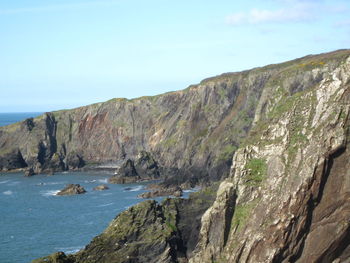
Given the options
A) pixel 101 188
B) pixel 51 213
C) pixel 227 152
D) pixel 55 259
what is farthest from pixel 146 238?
pixel 227 152

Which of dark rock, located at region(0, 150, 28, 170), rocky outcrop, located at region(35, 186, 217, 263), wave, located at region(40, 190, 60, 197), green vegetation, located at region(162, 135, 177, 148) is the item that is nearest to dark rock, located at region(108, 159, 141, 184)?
green vegetation, located at region(162, 135, 177, 148)

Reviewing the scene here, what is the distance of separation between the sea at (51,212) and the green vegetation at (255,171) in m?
33.9

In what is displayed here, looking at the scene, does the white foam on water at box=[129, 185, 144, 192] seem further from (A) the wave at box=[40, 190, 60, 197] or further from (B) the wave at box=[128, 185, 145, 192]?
(A) the wave at box=[40, 190, 60, 197]

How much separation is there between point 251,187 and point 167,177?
84.6 meters

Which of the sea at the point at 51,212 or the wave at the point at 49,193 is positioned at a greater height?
the wave at the point at 49,193

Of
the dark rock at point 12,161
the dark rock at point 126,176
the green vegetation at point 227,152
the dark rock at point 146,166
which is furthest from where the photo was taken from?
the dark rock at point 12,161

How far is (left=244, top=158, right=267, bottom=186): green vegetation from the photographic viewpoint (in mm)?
46500

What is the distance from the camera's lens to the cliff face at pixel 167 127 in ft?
427

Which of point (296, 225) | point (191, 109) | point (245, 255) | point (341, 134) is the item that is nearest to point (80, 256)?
point (245, 255)

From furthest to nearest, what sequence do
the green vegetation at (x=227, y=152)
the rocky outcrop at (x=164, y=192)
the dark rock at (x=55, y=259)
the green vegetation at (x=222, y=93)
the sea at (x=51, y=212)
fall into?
the green vegetation at (x=222, y=93)
the green vegetation at (x=227, y=152)
the rocky outcrop at (x=164, y=192)
the sea at (x=51, y=212)
the dark rock at (x=55, y=259)

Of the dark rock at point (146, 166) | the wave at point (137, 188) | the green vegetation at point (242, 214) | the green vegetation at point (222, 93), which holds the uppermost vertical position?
the green vegetation at point (222, 93)

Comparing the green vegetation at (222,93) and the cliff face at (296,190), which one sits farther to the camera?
the green vegetation at (222,93)

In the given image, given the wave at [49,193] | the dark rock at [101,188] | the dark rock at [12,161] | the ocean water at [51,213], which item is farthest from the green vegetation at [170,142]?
the dark rock at [12,161]

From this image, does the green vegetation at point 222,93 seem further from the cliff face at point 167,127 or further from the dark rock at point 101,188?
the dark rock at point 101,188
